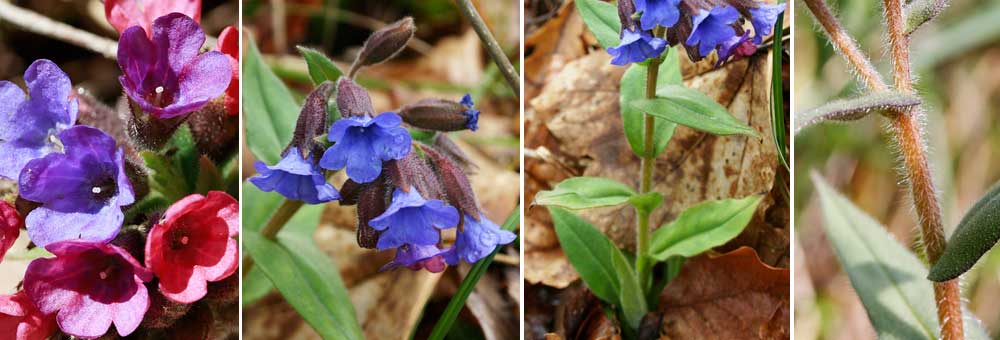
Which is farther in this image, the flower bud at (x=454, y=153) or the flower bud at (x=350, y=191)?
the flower bud at (x=454, y=153)

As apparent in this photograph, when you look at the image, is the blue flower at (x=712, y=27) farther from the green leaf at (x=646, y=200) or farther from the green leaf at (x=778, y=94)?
the green leaf at (x=646, y=200)

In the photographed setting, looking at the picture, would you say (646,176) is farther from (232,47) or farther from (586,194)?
(232,47)

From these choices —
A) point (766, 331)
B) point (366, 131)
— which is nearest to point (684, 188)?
point (766, 331)

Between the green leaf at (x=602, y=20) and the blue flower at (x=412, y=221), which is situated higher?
the green leaf at (x=602, y=20)

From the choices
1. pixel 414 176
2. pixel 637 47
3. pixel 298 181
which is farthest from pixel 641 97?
pixel 298 181

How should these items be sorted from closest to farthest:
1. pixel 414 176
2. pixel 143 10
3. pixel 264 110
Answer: pixel 414 176
pixel 143 10
pixel 264 110

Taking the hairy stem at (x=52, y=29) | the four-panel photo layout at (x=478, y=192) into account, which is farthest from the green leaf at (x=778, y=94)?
the hairy stem at (x=52, y=29)

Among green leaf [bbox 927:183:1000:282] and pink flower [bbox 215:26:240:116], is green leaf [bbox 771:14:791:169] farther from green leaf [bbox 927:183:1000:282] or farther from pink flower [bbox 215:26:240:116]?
pink flower [bbox 215:26:240:116]
